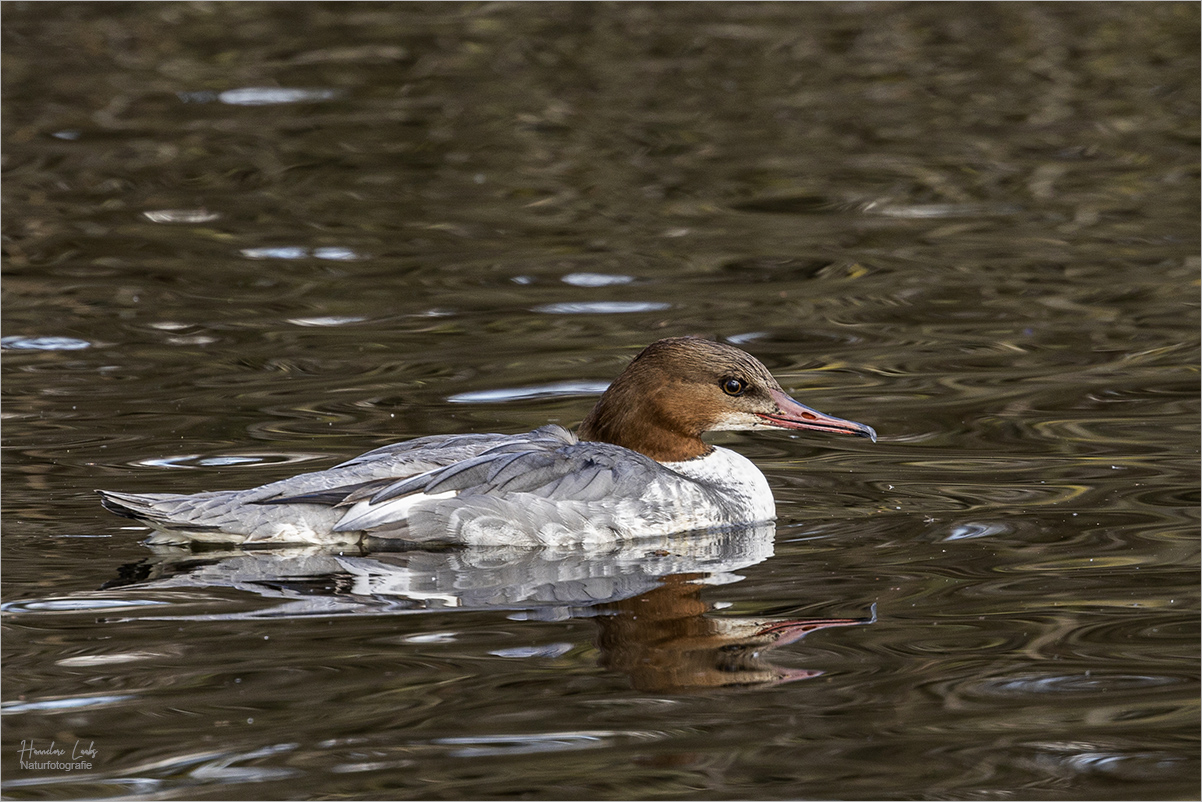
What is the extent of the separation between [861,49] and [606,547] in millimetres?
12317

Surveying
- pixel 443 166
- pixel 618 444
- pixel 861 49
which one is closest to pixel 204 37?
pixel 443 166

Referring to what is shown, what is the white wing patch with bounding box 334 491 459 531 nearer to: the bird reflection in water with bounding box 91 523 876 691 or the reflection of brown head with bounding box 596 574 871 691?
the bird reflection in water with bounding box 91 523 876 691

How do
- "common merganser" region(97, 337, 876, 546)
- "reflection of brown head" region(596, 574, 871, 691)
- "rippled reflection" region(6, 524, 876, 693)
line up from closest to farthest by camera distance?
"reflection of brown head" region(596, 574, 871, 691) → "rippled reflection" region(6, 524, 876, 693) → "common merganser" region(97, 337, 876, 546)

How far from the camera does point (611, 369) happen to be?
981cm

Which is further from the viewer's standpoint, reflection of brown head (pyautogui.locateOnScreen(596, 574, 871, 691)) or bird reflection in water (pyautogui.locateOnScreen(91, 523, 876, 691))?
bird reflection in water (pyautogui.locateOnScreen(91, 523, 876, 691))

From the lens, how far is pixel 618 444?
789 cm

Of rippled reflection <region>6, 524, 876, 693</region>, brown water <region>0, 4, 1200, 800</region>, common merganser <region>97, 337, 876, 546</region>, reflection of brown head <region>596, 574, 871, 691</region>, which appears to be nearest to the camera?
brown water <region>0, 4, 1200, 800</region>

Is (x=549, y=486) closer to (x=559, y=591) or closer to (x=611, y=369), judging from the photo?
(x=559, y=591)

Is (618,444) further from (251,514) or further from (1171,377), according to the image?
(1171,377)

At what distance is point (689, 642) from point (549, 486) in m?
1.37

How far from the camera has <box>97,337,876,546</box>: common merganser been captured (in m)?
6.83

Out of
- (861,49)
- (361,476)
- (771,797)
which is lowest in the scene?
(771,797)

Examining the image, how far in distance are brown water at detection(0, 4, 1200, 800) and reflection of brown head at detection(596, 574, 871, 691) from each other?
0.02 metres

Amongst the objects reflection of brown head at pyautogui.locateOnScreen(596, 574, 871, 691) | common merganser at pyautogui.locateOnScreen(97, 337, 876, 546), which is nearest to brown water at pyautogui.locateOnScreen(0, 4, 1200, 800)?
reflection of brown head at pyautogui.locateOnScreen(596, 574, 871, 691)
